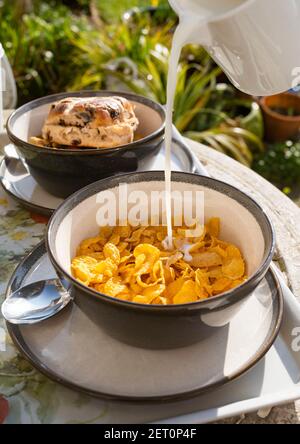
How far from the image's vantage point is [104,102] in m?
1.01

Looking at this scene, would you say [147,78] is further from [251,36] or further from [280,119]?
[251,36]

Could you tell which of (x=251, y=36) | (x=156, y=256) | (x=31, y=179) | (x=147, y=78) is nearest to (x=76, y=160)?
(x=31, y=179)

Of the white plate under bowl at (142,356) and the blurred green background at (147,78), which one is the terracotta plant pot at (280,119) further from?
the white plate under bowl at (142,356)

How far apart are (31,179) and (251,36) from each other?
0.57m

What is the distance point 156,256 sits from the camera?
767 millimetres

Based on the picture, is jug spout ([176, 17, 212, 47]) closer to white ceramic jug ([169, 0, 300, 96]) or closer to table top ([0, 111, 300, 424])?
white ceramic jug ([169, 0, 300, 96])

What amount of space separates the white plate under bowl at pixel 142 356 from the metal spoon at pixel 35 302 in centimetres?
1

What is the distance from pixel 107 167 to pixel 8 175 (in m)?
0.25

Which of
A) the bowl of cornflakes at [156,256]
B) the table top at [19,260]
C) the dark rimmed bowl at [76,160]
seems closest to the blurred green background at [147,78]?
the table top at [19,260]

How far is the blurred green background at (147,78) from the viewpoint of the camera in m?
2.36

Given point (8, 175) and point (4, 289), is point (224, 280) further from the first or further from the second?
point (8, 175)
